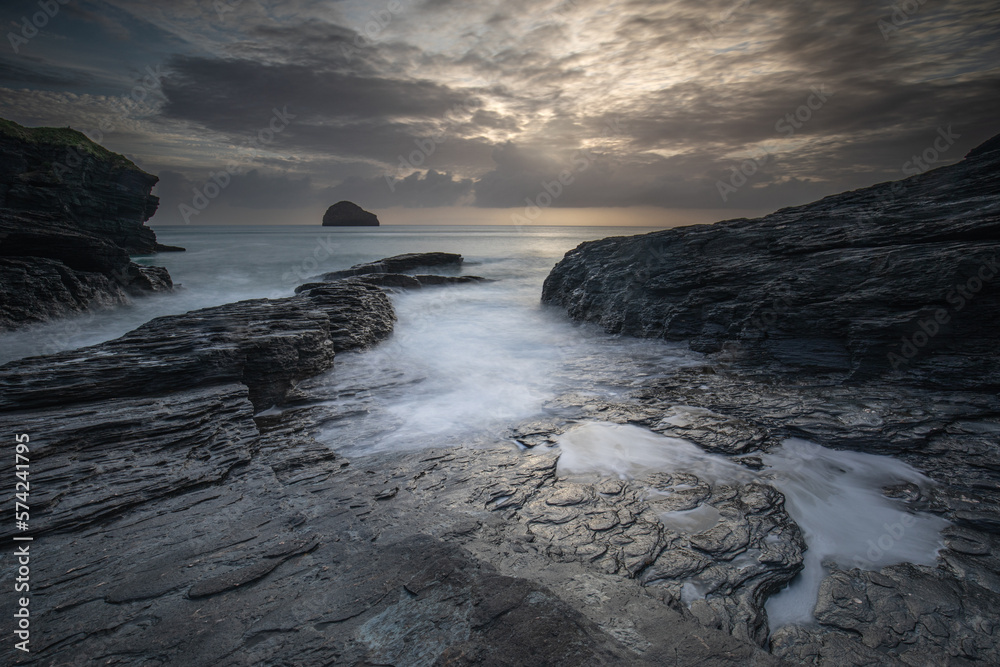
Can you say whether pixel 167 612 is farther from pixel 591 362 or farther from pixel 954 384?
pixel 954 384

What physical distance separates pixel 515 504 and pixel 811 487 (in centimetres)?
328

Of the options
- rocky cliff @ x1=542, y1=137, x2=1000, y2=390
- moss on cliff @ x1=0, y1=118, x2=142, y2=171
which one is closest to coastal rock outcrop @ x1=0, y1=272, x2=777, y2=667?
rocky cliff @ x1=542, y1=137, x2=1000, y2=390

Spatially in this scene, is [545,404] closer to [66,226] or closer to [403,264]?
[66,226]

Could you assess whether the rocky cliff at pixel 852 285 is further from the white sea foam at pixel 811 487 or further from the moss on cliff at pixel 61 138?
the moss on cliff at pixel 61 138

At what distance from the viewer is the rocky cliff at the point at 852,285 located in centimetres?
634

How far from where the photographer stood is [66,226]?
1412cm

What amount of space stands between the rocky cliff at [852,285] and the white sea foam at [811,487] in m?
2.76

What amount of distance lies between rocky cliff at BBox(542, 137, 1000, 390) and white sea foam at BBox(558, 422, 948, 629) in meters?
2.76

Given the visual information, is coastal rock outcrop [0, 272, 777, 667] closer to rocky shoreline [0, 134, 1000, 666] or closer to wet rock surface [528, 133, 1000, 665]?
rocky shoreline [0, 134, 1000, 666]

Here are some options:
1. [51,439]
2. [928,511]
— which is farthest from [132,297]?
[928,511]

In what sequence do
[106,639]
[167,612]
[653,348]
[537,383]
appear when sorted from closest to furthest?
[106,639] → [167,612] → [537,383] → [653,348]

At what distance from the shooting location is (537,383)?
316 inches

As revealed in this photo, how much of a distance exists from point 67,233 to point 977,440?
22.7 meters

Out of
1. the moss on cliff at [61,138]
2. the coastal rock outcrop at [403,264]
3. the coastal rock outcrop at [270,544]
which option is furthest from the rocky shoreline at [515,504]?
the moss on cliff at [61,138]
